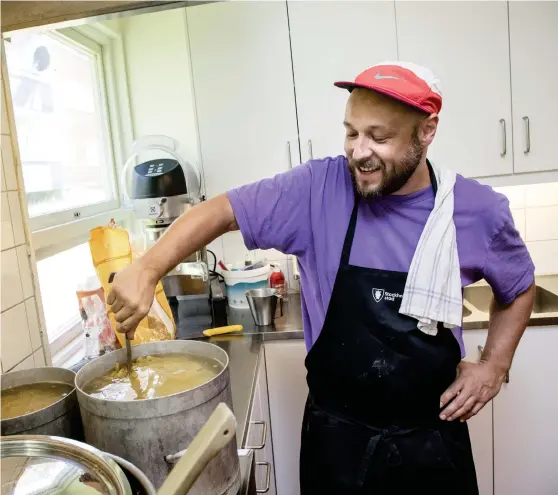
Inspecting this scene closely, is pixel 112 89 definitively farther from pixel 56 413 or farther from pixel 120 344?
pixel 56 413

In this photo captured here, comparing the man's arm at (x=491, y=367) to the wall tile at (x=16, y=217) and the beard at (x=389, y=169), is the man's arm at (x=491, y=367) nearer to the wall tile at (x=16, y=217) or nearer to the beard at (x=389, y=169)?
the beard at (x=389, y=169)

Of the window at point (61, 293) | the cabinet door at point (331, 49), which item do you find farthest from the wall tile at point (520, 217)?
the window at point (61, 293)

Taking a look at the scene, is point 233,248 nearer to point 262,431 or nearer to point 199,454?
point 262,431

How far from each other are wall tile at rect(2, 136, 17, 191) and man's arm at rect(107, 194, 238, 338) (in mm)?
465

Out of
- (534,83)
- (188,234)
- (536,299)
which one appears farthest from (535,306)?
(188,234)

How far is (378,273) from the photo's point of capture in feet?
3.62

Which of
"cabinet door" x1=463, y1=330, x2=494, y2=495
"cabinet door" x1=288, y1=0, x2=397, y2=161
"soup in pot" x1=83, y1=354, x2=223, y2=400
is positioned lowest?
"cabinet door" x1=463, y1=330, x2=494, y2=495

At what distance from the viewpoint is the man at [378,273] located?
1.05m

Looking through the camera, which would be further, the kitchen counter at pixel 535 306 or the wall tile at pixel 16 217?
the kitchen counter at pixel 535 306

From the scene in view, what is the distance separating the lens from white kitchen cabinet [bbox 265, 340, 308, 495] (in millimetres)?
1758

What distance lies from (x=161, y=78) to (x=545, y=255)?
1991 millimetres

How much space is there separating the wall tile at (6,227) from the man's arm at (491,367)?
1.07m

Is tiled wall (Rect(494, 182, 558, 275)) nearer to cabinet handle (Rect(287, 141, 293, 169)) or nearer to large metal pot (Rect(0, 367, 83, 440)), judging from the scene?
cabinet handle (Rect(287, 141, 293, 169))

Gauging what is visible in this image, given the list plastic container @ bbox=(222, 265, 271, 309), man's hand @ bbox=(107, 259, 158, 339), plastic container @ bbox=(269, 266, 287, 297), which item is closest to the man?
man's hand @ bbox=(107, 259, 158, 339)
